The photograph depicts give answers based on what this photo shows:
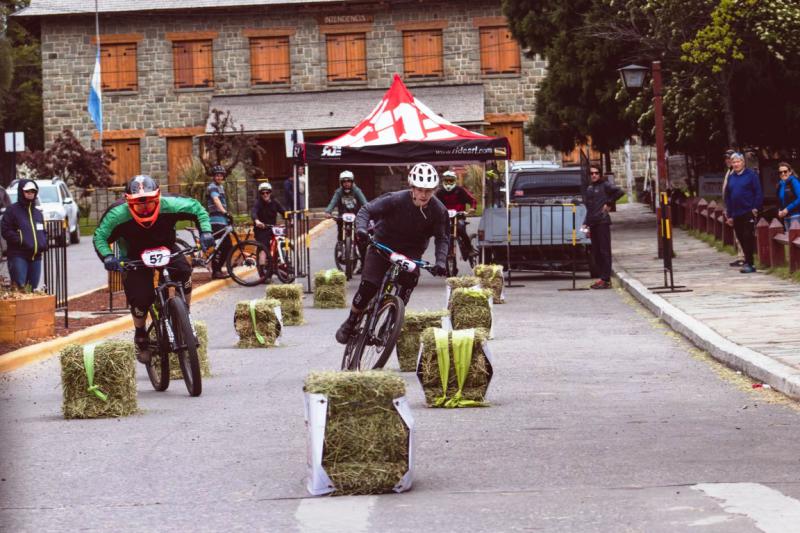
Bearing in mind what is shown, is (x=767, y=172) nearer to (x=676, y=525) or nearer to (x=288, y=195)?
(x=288, y=195)

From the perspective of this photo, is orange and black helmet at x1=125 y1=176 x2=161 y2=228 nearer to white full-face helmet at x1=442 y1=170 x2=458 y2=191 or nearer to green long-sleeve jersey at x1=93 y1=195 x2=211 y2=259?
green long-sleeve jersey at x1=93 y1=195 x2=211 y2=259

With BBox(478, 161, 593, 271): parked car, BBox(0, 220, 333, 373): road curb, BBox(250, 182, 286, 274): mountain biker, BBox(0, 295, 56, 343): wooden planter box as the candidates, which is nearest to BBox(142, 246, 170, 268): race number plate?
BBox(0, 220, 333, 373): road curb

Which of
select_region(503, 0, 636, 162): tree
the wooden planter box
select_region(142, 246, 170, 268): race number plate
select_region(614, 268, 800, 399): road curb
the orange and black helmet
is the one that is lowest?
select_region(614, 268, 800, 399): road curb

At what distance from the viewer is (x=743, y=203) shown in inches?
895

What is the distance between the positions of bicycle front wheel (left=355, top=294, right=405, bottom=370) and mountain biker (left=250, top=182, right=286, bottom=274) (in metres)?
13.2

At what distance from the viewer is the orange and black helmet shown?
11.8 meters

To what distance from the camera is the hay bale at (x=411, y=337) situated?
1283 centimetres

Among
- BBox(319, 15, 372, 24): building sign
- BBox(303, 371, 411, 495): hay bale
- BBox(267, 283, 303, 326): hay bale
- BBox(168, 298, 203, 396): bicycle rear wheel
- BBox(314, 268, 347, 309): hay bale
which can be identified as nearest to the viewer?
BBox(303, 371, 411, 495): hay bale

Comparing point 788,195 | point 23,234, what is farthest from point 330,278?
point 788,195

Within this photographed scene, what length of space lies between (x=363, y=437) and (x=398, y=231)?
503 cm

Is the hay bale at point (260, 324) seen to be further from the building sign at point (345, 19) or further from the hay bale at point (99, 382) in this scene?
the building sign at point (345, 19)

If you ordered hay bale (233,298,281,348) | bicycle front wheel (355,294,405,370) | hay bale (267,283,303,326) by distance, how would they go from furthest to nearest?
hay bale (267,283,303,326) < hay bale (233,298,281,348) < bicycle front wheel (355,294,405,370)

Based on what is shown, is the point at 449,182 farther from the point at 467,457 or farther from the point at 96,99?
the point at 96,99

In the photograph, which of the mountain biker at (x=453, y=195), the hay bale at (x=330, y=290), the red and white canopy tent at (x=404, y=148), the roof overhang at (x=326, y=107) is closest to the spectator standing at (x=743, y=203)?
the red and white canopy tent at (x=404, y=148)
